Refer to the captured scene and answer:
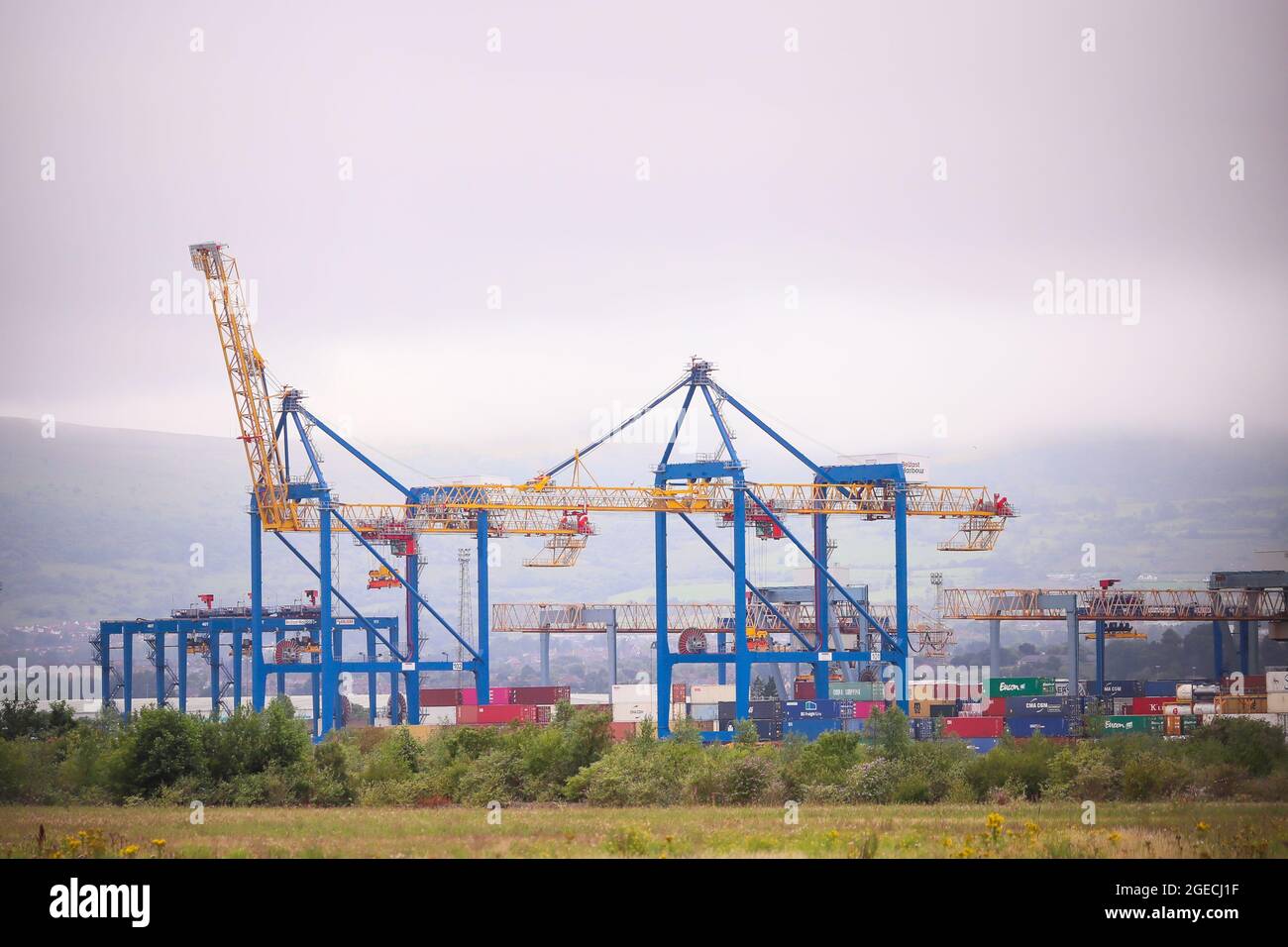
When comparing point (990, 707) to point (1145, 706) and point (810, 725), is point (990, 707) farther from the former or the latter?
point (810, 725)

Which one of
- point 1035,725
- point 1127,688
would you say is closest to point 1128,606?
point 1127,688

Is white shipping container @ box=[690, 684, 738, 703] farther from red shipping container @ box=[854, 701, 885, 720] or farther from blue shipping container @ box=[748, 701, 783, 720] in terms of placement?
blue shipping container @ box=[748, 701, 783, 720]

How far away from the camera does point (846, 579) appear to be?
123 metres

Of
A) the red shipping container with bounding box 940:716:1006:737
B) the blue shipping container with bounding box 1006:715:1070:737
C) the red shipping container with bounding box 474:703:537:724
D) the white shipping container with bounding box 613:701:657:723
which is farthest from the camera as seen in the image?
the red shipping container with bounding box 474:703:537:724

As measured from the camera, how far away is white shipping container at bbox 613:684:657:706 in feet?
317

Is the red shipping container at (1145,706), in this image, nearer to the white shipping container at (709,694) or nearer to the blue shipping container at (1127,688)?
the blue shipping container at (1127,688)

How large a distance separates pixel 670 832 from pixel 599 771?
501 inches

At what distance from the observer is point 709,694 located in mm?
101875

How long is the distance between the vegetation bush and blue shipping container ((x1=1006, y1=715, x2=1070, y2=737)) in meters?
25.1

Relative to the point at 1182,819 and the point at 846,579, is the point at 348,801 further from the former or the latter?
the point at 846,579

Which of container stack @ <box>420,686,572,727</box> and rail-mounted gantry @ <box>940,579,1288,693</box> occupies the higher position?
rail-mounted gantry @ <box>940,579,1288,693</box>

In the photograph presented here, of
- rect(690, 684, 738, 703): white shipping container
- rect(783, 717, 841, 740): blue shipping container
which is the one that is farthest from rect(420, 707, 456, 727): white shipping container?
rect(783, 717, 841, 740): blue shipping container
